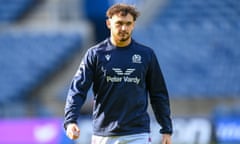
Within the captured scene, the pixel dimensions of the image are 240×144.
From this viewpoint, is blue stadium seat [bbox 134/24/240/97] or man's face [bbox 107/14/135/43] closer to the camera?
man's face [bbox 107/14/135/43]

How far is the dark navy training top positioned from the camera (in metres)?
6.06

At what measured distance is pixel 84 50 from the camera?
18.0 metres

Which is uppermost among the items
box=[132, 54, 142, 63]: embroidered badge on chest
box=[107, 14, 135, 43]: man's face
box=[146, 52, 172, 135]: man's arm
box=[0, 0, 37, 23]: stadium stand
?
box=[0, 0, 37, 23]: stadium stand

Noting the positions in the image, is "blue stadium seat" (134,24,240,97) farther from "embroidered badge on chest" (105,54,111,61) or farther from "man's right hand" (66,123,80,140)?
"man's right hand" (66,123,80,140)

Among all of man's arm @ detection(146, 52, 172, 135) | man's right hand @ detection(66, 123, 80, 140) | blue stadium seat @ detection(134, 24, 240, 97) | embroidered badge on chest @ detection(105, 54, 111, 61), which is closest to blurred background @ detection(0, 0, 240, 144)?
blue stadium seat @ detection(134, 24, 240, 97)

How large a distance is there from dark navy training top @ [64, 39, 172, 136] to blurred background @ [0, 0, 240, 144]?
6952 millimetres

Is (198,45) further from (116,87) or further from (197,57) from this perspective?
(116,87)

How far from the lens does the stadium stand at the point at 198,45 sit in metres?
15.7

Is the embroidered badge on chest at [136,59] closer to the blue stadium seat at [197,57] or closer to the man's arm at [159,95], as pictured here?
the man's arm at [159,95]

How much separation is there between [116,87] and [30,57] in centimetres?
1201

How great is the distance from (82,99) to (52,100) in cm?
1068

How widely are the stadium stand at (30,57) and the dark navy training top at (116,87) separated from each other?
10.9 m

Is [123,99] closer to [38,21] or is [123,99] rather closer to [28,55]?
[28,55]

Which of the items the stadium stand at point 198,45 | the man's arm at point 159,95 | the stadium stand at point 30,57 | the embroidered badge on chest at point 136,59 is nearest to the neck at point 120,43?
the embroidered badge on chest at point 136,59
